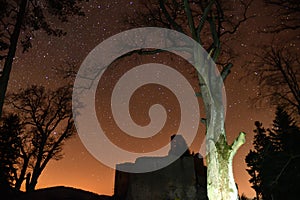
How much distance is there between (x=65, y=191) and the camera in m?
24.0

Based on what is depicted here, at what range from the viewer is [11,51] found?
35.6 ft

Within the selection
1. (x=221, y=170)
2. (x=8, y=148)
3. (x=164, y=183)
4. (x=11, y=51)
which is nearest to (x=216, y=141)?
(x=221, y=170)

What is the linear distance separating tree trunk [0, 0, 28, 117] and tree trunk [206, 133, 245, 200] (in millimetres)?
7610

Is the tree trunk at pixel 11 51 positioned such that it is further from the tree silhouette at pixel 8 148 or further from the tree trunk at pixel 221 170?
the tree silhouette at pixel 8 148

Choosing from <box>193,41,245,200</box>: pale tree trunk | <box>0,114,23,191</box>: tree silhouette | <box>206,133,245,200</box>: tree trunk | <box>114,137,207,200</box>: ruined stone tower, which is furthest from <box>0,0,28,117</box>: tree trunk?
<box>0,114,23,191</box>: tree silhouette

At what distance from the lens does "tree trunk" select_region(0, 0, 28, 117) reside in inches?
401

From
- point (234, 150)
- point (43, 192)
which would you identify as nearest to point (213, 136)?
point (234, 150)

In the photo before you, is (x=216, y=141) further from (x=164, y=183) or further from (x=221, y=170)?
(x=164, y=183)

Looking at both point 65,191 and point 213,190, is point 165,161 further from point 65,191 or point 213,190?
point 213,190

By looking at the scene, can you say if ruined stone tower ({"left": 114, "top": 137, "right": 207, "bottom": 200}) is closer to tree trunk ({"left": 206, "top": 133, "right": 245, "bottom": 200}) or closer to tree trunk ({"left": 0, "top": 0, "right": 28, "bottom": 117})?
tree trunk ({"left": 206, "top": 133, "right": 245, "bottom": 200})

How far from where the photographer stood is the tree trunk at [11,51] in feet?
33.4

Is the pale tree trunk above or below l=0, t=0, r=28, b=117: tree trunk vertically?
below

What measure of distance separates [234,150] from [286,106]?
7.38 m

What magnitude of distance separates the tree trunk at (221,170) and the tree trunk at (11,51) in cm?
761
